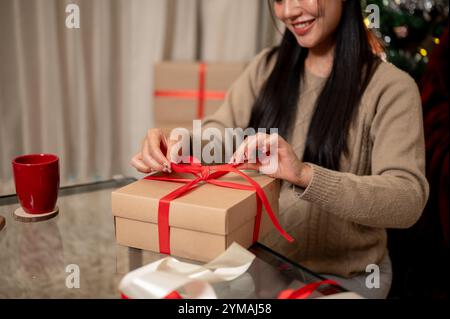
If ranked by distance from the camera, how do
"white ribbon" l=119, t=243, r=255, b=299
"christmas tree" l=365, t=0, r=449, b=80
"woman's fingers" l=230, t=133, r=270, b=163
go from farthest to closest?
"christmas tree" l=365, t=0, r=449, b=80 → "woman's fingers" l=230, t=133, r=270, b=163 → "white ribbon" l=119, t=243, r=255, b=299

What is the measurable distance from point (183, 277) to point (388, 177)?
49cm

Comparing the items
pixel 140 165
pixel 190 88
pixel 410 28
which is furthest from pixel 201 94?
pixel 140 165

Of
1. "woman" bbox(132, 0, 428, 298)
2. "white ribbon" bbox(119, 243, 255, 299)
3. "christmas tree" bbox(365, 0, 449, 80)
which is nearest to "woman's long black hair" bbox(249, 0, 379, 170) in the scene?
"woman" bbox(132, 0, 428, 298)

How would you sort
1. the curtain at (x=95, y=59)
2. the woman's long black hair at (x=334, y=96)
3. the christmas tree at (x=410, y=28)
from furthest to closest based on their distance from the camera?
1. the curtain at (x=95, y=59)
2. the christmas tree at (x=410, y=28)
3. the woman's long black hair at (x=334, y=96)

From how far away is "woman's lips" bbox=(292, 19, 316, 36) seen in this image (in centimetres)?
105

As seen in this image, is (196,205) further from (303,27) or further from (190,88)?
(190,88)

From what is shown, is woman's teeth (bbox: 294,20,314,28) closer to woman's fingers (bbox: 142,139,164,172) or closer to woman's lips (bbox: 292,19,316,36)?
woman's lips (bbox: 292,19,316,36)

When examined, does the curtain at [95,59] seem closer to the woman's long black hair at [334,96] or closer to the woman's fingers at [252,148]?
the woman's long black hair at [334,96]

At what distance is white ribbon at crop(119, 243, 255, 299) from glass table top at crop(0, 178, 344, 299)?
1.0 inches

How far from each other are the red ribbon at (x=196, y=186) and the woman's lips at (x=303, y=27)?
0.43 m

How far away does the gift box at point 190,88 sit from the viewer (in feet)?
6.10

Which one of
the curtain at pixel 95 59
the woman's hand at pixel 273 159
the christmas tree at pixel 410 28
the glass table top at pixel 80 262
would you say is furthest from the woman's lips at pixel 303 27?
the curtain at pixel 95 59

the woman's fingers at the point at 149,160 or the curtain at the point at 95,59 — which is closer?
the woman's fingers at the point at 149,160

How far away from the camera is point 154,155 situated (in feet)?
2.83
